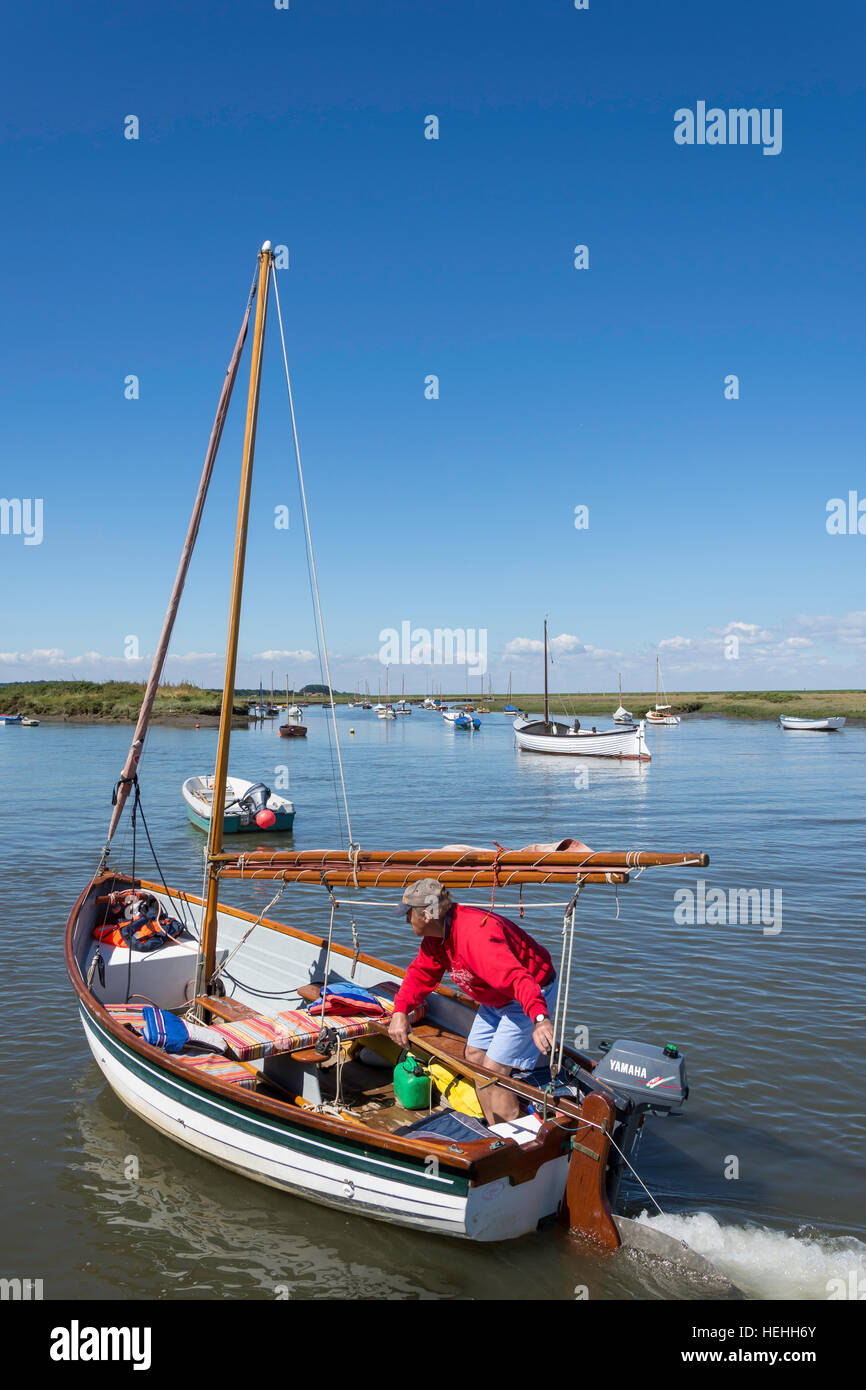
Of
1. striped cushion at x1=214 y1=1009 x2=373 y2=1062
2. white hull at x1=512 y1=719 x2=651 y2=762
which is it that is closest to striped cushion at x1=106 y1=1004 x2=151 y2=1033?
striped cushion at x1=214 y1=1009 x2=373 y2=1062

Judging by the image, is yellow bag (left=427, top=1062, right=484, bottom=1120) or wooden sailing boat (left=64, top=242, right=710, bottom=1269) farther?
yellow bag (left=427, top=1062, right=484, bottom=1120)

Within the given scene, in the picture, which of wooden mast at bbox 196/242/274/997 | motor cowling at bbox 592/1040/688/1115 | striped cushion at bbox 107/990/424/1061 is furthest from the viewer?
wooden mast at bbox 196/242/274/997

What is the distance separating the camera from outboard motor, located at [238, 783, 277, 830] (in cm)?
2775

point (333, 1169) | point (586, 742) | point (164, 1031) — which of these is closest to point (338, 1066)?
point (333, 1169)

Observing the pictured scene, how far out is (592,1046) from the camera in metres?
11.1

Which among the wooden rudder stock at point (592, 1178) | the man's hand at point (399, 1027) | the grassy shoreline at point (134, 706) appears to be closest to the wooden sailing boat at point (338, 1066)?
the wooden rudder stock at point (592, 1178)

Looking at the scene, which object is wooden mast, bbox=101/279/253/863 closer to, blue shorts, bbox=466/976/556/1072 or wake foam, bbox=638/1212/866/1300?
blue shorts, bbox=466/976/556/1072

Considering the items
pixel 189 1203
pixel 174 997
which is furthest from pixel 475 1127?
pixel 174 997

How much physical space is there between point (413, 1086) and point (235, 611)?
5.79 meters

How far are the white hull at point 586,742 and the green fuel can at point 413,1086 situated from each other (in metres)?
47.0

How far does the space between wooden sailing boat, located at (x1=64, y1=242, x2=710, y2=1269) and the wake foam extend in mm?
475
